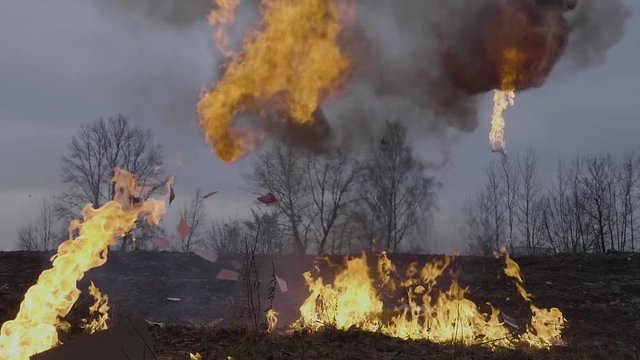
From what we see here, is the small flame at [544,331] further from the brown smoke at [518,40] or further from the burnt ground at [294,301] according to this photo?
the brown smoke at [518,40]

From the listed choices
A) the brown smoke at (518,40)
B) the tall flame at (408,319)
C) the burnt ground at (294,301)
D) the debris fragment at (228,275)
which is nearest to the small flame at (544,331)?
the tall flame at (408,319)

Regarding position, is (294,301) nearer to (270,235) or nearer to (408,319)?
(408,319)

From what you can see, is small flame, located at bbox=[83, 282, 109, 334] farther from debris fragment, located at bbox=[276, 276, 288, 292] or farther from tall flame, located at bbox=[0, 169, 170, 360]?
debris fragment, located at bbox=[276, 276, 288, 292]

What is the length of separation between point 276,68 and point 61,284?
6.28 m

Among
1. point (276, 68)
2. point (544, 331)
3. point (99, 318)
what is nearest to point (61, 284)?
point (99, 318)

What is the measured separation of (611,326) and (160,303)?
11109 mm

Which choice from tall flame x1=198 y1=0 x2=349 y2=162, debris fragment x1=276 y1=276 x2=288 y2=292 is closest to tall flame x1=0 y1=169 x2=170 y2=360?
tall flame x1=198 y1=0 x2=349 y2=162

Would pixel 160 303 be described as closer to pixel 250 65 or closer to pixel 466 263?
pixel 250 65

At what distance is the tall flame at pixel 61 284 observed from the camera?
6.26 m

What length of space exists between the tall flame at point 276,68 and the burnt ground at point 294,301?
3.31m


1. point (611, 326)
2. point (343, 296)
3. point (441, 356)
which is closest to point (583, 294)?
point (611, 326)

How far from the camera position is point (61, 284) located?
265 inches

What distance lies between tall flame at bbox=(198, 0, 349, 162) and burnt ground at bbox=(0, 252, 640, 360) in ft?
10.8

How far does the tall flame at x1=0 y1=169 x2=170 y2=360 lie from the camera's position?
20.5 ft
